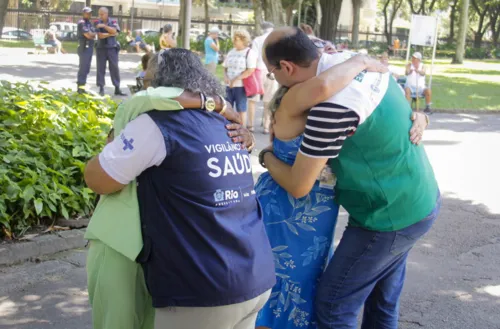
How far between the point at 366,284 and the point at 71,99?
5.79 m

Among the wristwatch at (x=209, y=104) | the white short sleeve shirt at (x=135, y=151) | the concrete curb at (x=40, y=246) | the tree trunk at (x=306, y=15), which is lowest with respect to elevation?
the concrete curb at (x=40, y=246)

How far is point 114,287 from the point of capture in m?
2.62

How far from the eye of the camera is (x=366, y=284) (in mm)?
3133

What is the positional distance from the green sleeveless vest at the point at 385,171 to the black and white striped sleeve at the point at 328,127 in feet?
0.28

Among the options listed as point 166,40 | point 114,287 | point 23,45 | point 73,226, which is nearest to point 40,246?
point 73,226

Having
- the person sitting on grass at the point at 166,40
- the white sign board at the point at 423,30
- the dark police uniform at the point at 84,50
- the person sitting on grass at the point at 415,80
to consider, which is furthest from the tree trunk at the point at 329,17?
the person sitting on grass at the point at 166,40

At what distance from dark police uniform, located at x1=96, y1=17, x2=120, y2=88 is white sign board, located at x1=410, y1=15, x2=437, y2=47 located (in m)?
7.80

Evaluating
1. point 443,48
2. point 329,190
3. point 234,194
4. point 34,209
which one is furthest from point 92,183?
point 443,48

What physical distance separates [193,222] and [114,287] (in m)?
0.44

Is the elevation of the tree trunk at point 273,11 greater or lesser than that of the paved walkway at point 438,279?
greater

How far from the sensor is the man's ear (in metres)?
2.98

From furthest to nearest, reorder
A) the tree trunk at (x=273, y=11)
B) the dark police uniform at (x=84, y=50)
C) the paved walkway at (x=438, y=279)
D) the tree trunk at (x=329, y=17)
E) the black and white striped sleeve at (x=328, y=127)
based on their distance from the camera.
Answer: the tree trunk at (x=329, y=17), the tree trunk at (x=273, y=11), the dark police uniform at (x=84, y=50), the paved walkway at (x=438, y=279), the black and white striped sleeve at (x=328, y=127)

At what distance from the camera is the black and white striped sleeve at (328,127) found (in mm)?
2809

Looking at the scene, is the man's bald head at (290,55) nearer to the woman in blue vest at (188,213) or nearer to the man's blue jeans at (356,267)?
the woman in blue vest at (188,213)
